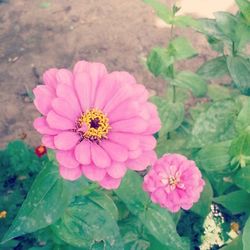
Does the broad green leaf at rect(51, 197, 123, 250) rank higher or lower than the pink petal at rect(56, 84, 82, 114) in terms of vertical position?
lower

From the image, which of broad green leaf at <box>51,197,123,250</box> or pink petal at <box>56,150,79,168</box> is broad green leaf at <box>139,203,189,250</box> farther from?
pink petal at <box>56,150,79,168</box>

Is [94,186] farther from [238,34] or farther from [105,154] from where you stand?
[238,34]

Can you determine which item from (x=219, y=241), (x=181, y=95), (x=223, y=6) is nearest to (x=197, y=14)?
(x=223, y=6)

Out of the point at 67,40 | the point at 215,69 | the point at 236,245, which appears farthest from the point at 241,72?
the point at 67,40

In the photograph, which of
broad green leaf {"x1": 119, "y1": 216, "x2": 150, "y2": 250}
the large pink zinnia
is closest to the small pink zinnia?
the large pink zinnia

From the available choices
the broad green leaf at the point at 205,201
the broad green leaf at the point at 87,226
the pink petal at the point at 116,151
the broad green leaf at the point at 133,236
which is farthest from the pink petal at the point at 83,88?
the broad green leaf at the point at 205,201

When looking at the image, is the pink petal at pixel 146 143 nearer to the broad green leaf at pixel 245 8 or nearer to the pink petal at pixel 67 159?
the pink petal at pixel 67 159
